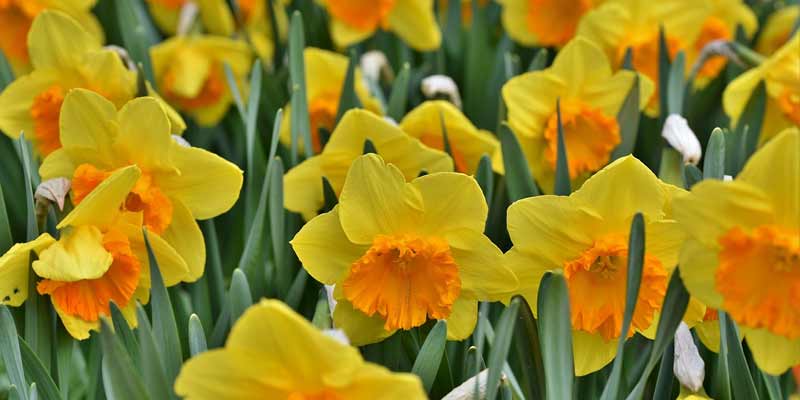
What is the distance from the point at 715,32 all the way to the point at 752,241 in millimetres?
1161

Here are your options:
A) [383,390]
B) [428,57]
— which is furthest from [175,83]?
[383,390]

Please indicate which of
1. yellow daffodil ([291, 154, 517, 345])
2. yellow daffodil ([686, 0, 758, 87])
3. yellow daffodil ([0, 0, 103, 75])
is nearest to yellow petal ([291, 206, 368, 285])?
yellow daffodil ([291, 154, 517, 345])

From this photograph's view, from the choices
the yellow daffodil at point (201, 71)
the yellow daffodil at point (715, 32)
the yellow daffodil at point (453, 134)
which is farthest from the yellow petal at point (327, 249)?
the yellow daffodil at point (715, 32)

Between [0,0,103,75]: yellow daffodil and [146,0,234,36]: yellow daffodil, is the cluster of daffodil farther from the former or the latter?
[146,0,234,36]: yellow daffodil

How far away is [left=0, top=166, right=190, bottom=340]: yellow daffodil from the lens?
1265mm

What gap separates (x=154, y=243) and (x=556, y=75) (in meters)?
0.73

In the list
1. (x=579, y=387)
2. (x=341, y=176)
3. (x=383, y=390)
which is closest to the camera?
(x=383, y=390)

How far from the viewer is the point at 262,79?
6.29 feet

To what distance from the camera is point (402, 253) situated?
4.03 ft

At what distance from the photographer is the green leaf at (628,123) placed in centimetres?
164

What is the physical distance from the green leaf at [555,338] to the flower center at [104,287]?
1.76 ft

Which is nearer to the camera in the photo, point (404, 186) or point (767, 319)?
point (767, 319)

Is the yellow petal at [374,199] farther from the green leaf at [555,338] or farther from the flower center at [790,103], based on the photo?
the flower center at [790,103]

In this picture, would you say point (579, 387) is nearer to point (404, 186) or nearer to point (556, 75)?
point (404, 186)
